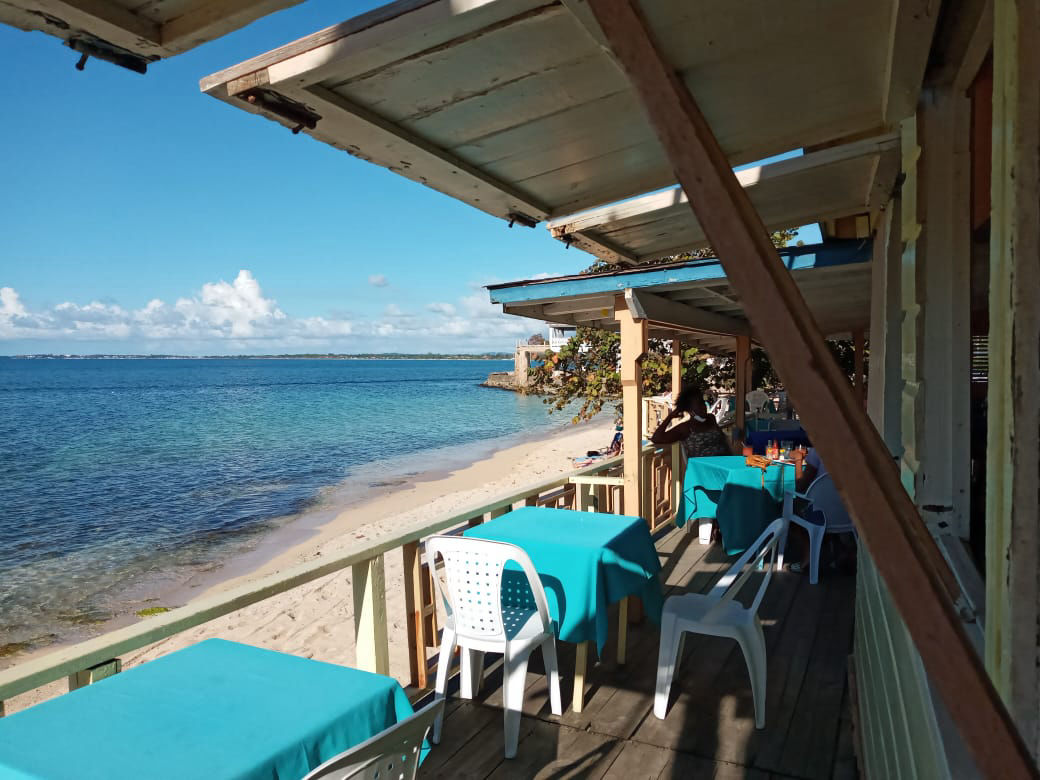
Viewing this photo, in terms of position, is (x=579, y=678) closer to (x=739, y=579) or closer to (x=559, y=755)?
(x=559, y=755)

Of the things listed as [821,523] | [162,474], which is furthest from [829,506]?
[162,474]

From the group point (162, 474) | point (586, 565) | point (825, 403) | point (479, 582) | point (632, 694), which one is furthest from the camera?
point (162, 474)

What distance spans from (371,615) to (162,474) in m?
23.3

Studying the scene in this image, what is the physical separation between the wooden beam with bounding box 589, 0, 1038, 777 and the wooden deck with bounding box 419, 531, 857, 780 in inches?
91.5

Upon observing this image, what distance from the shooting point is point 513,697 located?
2.63 metres

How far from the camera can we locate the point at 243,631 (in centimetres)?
723

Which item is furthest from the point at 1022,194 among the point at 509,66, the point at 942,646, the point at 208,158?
the point at 208,158

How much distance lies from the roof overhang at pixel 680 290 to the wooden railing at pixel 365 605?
1336 mm

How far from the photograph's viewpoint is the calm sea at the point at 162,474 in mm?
11164

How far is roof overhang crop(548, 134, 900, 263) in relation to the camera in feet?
8.04

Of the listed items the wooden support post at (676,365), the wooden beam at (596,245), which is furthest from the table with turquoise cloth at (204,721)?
the wooden support post at (676,365)

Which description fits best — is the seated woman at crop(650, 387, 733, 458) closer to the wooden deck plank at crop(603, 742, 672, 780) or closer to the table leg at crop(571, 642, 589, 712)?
the table leg at crop(571, 642, 589, 712)

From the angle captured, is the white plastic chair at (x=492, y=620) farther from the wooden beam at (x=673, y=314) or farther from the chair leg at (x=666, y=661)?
the wooden beam at (x=673, y=314)

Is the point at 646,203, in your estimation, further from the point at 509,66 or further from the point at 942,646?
the point at 942,646
